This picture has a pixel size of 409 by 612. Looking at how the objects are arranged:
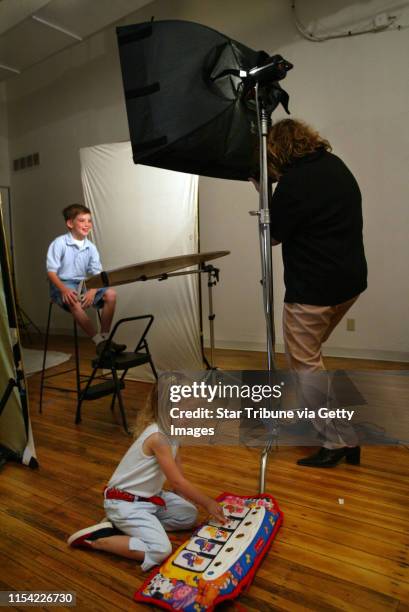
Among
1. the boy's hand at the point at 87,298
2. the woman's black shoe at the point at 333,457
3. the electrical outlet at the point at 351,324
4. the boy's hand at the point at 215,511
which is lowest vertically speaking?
the woman's black shoe at the point at 333,457

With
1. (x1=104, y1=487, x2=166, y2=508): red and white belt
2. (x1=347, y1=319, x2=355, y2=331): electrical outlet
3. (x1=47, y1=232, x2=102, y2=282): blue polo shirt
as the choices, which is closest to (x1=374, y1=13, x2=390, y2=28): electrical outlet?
(x1=347, y1=319, x2=355, y2=331): electrical outlet

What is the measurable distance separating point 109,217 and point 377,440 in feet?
8.19

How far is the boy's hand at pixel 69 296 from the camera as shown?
3.06 m

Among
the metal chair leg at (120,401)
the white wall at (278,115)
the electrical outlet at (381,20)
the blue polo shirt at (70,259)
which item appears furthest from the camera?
the white wall at (278,115)

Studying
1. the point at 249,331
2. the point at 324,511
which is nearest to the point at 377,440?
the point at 324,511

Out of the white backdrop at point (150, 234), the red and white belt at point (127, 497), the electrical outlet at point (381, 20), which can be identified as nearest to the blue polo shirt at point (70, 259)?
the white backdrop at point (150, 234)

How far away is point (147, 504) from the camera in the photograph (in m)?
1.52

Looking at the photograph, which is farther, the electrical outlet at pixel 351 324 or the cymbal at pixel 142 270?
the electrical outlet at pixel 351 324

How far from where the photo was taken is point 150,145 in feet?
5.31

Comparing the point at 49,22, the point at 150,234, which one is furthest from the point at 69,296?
the point at 49,22

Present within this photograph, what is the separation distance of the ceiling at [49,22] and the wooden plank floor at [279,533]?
393 centimetres

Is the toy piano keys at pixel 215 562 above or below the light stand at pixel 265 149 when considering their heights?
below

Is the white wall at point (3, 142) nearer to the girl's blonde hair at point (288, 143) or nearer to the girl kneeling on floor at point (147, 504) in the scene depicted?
the girl's blonde hair at point (288, 143)

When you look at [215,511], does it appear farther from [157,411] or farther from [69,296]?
[69,296]
